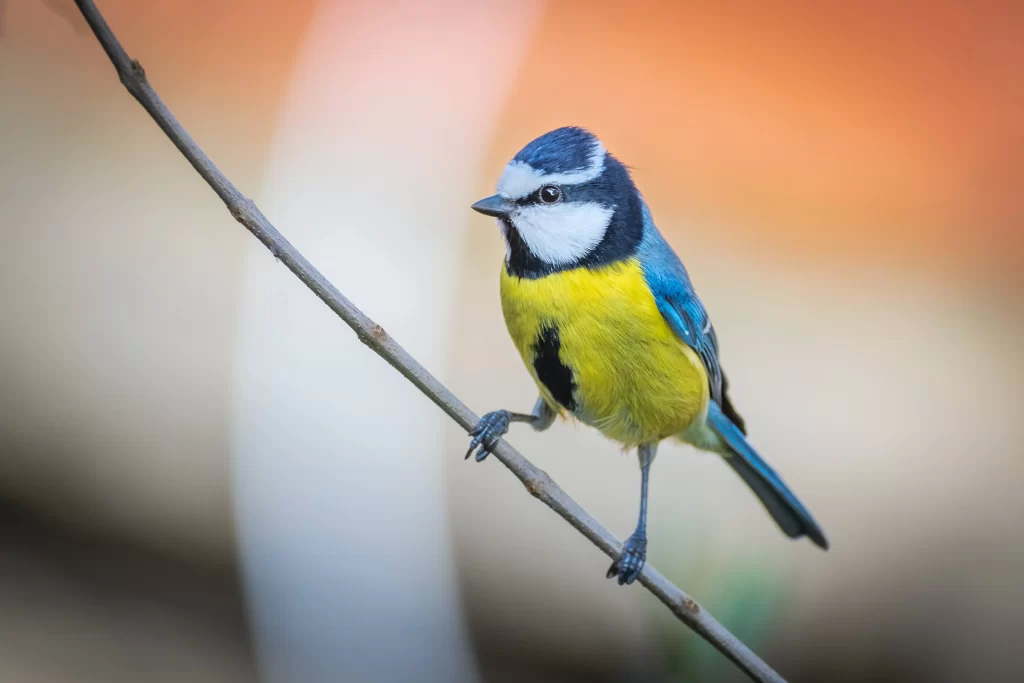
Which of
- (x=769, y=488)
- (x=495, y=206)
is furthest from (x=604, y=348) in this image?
(x=769, y=488)

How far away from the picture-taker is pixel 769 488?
724 millimetres

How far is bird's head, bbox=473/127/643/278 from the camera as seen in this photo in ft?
1.52

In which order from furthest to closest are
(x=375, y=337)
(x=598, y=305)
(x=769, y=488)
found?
(x=769, y=488) → (x=598, y=305) → (x=375, y=337)

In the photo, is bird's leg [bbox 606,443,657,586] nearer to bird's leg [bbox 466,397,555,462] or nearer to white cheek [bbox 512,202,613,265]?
bird's leg [bbox 466,397,555,462]

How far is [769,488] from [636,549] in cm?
16

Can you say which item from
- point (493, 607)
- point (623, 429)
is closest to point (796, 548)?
point (493, 607)

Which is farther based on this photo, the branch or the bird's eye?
the bird's eye

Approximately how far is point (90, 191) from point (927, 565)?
1.26 meters

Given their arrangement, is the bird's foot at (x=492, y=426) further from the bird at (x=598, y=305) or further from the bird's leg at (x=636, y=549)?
the bird's leg at (x=636, y=549)

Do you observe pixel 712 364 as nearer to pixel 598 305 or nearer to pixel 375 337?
pixel 598 305

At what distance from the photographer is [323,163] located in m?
1.07

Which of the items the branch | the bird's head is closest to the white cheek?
the bird's head

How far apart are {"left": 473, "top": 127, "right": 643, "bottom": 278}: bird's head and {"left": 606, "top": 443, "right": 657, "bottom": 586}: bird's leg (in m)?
0.19

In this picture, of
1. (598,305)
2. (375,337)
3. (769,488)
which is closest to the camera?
(375,337)
